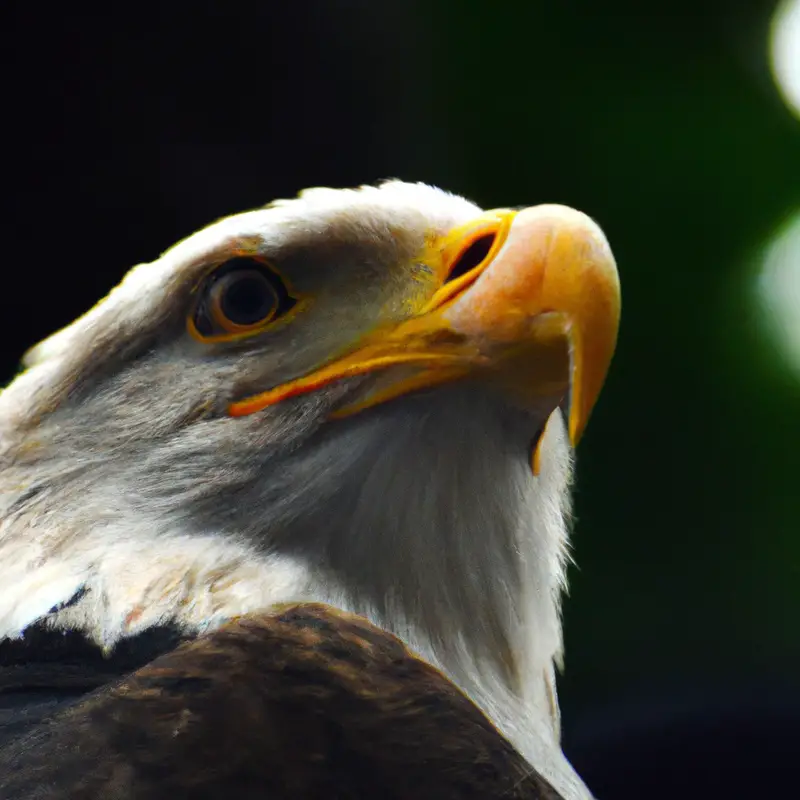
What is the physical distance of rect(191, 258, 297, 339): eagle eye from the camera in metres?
1.24

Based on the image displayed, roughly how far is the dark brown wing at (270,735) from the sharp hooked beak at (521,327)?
35 centimetres

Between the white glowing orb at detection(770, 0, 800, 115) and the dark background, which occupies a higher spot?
the white glowing orb at detection(770, 0, 800, 115)

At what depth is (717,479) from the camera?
Result: 2389 mm

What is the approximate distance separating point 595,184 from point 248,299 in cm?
129

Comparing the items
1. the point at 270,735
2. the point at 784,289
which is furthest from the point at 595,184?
the point at 270,735

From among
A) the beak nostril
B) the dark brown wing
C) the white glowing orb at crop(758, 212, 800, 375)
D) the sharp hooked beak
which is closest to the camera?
the dark brown wing

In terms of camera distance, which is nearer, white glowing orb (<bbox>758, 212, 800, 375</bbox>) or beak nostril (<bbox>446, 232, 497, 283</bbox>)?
beak nostril (<bbox>446, 232, 497, 283</bbox>)

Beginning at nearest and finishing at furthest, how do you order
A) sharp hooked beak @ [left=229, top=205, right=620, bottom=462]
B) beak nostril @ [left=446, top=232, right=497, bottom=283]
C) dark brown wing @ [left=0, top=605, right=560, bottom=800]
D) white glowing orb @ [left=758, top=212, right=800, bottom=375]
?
dark brown wing @ [left=0, top=605, right=560, bottom=800] < sharp hooked beak @ [left=229, top=205, right=620, bottom=462] < beak nostril @ [left=446, top=232, right=497, bottom=283] < white glowing orb @ [left=758, top=212, right=800, bottom=375]

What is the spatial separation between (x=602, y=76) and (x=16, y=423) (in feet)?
5.31

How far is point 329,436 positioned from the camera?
1211 millimetres

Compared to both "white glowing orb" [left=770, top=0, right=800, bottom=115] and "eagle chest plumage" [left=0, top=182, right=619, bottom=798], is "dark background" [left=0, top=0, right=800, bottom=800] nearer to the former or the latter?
"white glowing orb" [left=770, top=0, right=800, bottom=115]

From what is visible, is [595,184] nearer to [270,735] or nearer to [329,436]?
[329,436]

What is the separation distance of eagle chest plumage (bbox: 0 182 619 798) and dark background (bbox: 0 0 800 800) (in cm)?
82

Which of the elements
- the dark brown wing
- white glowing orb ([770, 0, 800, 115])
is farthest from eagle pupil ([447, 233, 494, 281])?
white glowing orb ([770, 0, 800, 115])
